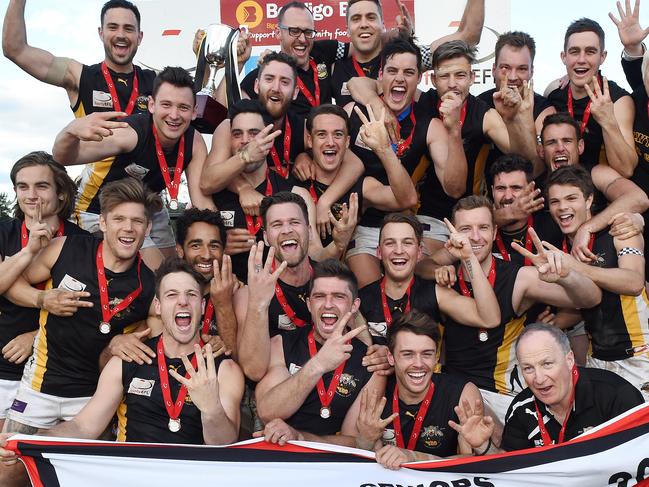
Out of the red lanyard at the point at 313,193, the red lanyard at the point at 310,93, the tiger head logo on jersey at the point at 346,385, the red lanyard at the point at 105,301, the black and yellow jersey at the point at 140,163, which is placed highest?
the red lanyard at the point at 310,93

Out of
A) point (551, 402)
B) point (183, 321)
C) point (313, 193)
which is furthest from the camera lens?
point (313, 193)

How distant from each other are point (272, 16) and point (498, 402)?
9.34 metres

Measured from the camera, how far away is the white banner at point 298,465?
13.4 feet

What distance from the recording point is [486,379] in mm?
5387

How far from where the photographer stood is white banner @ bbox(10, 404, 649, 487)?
4082mm

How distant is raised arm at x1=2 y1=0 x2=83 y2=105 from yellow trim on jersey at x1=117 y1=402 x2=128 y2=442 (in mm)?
3169

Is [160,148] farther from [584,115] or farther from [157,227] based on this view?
[584,115]

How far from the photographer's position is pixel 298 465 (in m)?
4.28

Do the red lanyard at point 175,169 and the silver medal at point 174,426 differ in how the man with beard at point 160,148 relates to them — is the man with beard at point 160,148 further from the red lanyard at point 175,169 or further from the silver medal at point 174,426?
the silver medal at point 174,426

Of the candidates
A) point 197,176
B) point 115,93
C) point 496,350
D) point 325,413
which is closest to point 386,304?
point 496,350

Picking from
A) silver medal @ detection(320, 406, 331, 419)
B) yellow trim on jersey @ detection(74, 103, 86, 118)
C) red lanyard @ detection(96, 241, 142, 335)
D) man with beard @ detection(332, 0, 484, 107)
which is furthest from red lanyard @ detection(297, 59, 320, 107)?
silver medal @ detection(320, 406, 331, 419)

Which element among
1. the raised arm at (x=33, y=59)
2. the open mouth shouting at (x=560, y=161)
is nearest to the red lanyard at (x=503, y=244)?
the open mouth shouting at (x=560, y=161)

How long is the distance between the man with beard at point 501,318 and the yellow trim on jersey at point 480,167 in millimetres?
1126

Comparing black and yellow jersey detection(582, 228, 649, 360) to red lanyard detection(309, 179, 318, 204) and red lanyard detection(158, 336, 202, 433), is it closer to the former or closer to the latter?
red lanyard detection(309, 179, 318, 204)
